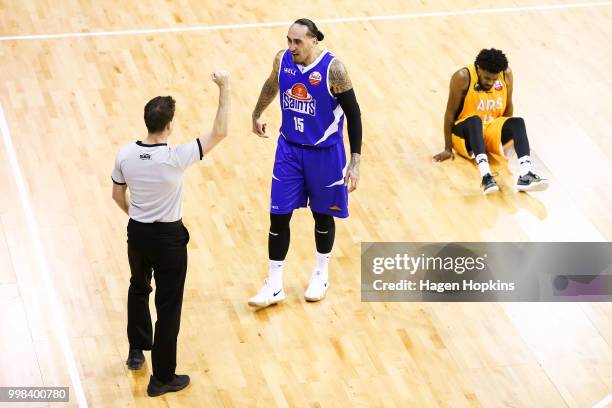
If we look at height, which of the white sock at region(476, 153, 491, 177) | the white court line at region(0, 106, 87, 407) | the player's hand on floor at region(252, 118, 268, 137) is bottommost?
the white court line at region(0, 106, 87, 407)

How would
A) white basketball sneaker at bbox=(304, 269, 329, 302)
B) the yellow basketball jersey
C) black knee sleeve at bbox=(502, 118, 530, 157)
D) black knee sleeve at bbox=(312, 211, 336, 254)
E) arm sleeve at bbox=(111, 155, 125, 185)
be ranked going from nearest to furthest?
1. arm sleeve at bbox=(111, 155, 125, 185)
2. black knee sleeve at bbox=(312, 211, 336, 254)
3. white basketball sneaker at bbox=(304, 269, 329, 302)
4. black knee sleeve at bbox=(502, 118, 530, 157)
5. the yellow basketball jersey

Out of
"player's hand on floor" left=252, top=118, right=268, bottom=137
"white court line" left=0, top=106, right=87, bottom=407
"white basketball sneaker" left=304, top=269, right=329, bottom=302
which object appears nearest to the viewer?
"white court line" left=0, top=106, right=87, bottom=407

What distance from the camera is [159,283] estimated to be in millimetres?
6246

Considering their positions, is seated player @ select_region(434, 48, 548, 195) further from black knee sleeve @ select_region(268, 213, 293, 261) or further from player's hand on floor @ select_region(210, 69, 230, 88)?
player's hand on floor @ select_region(210, 69, 230, 88)

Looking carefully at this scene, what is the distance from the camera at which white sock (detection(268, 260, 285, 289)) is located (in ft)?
23.7

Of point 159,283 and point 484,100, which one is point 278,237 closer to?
point 159,283

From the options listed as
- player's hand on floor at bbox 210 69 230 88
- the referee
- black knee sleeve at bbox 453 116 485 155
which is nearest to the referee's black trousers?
the referee

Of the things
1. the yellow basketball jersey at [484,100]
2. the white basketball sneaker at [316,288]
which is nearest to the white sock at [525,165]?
the yellow basketball jersey at [484,100]

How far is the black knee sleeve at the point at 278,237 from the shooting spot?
23.3ft

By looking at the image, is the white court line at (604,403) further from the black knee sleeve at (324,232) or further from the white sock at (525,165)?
the white sock at (525,165)

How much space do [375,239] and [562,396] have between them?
187cm

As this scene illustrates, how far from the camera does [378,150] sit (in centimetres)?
902

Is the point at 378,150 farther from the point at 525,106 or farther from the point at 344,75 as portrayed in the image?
the point at 344,75

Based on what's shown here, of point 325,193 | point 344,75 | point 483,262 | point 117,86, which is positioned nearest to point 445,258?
point 483,262
